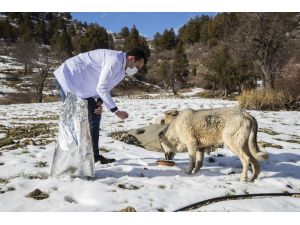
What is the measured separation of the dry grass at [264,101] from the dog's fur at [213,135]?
11.9m

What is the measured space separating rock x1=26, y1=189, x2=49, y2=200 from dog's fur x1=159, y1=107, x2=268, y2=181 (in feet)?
9.17

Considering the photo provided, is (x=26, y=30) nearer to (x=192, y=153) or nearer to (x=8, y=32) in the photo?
(x=8, y=32)

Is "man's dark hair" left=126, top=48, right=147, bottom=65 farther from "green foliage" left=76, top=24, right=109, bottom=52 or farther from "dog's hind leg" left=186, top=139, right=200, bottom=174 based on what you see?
"green foliage" left=76, top=24, right=109, bottom=52

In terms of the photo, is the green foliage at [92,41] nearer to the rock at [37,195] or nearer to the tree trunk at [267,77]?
the tree trunk at [267,77]

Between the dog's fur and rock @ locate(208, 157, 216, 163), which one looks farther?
rock @ locate(208, 157, 216, 163)

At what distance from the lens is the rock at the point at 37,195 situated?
520 centimetres

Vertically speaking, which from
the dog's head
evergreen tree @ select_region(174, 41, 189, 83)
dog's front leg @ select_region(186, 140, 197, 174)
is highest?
evergreen tree @ select_region(174, 41, 189, 83)

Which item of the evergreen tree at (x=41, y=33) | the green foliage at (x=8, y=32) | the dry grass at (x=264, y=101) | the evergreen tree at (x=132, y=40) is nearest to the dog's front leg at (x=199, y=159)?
the dry grass at (x=264, y=101)

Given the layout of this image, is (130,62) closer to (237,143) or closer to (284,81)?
(237,143)

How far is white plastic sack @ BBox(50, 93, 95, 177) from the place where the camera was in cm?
600

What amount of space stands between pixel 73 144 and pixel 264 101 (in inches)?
572

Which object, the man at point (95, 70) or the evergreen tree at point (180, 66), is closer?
the man at point (95, 70)

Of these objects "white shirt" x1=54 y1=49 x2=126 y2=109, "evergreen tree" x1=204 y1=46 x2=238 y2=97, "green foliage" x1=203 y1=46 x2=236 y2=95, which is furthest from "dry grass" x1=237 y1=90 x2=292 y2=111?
"green foliage" x1=203 y1=46 x2=236 y2=95

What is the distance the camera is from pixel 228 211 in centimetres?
489
